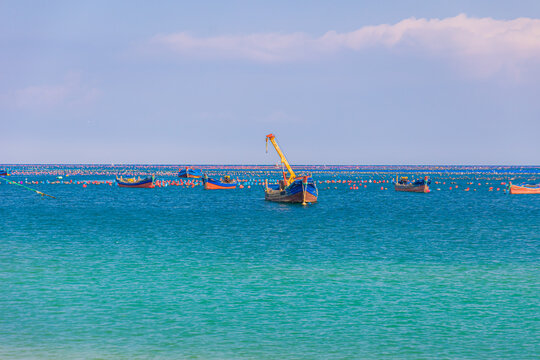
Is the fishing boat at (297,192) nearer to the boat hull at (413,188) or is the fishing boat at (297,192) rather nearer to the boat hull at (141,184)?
the boat hull at (413,188)

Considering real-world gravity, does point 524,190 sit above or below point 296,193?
below

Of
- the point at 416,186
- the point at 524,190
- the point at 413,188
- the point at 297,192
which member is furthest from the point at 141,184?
the point at 524,190

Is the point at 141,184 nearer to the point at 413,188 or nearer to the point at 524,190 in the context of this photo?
the point at 413,188

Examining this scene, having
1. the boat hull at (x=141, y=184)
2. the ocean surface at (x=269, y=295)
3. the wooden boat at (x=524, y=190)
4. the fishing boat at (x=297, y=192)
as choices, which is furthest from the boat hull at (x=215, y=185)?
the ocean surface at (x=269, y=295)

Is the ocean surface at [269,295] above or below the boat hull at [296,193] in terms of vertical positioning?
below

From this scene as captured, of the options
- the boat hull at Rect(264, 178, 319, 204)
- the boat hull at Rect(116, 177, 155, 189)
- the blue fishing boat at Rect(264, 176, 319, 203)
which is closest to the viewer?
the blue fishing boat at Rect(264, 176, 319, 203)

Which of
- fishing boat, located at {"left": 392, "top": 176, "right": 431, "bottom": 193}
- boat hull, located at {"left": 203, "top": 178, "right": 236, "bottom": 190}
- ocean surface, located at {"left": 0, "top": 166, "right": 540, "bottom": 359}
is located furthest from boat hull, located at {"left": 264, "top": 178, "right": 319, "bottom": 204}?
boat hull, located at {"left": 203, "top": 178, "right": 236, "bottom": 190}

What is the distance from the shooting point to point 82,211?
93.8 meters

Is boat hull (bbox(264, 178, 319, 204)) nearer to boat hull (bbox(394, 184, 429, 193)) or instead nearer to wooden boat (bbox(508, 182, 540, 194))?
boat hull (bbox(394, 184, 429, 193))

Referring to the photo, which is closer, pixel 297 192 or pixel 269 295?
pixel 269 295

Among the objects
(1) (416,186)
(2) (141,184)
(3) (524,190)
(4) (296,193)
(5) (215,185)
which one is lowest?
(3) (524,190)

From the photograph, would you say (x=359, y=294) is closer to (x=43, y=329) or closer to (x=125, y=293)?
(x=125, y=293)

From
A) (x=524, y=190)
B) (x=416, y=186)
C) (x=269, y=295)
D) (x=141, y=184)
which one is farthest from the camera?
(x=141, y=184)

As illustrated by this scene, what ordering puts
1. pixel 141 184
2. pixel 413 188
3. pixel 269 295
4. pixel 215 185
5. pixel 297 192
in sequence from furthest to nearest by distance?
pixel 141 184
pixel 215 185
pixel 413 188
pixel 297 192
pixel 269 295
